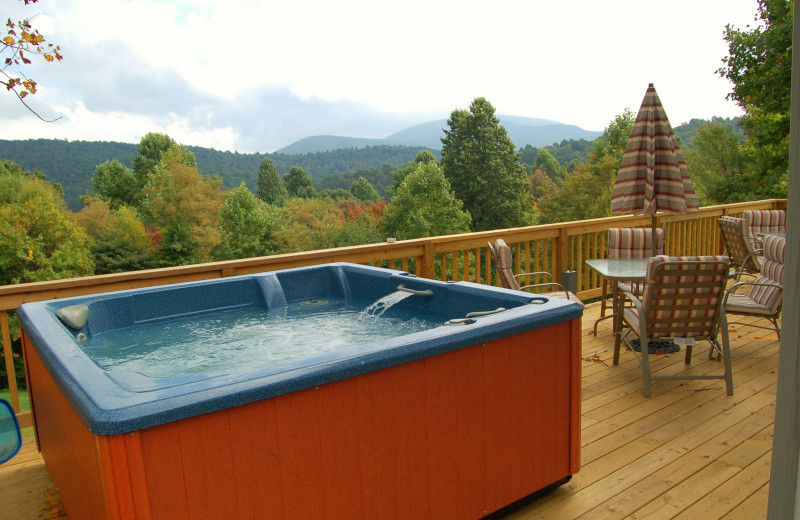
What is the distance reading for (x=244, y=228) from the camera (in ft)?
128

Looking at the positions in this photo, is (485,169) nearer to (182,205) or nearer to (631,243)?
(182,205)

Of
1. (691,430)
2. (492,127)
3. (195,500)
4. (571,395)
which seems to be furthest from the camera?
(492,127)

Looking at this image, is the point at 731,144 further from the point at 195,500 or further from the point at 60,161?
the point at 60,161

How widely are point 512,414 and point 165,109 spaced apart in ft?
205

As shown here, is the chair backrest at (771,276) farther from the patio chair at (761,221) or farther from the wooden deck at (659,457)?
the patio chair at (761,221)

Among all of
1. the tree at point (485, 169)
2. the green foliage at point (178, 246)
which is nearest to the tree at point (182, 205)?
the green foliage at point (178, 246)

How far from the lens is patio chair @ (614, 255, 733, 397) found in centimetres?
329

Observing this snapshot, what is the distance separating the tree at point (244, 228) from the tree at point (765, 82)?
2840 cm

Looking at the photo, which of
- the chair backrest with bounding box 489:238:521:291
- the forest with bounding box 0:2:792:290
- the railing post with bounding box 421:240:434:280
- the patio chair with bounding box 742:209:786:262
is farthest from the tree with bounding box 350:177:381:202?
the chair backrest with bounding box 489:238:521:291

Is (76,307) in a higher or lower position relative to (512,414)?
higher

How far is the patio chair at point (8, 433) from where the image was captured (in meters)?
2.13

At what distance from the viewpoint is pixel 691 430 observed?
2953 millimetres

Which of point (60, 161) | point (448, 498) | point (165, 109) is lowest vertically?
point (448, 498)

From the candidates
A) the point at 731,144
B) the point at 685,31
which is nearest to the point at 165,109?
the point at 731,144
